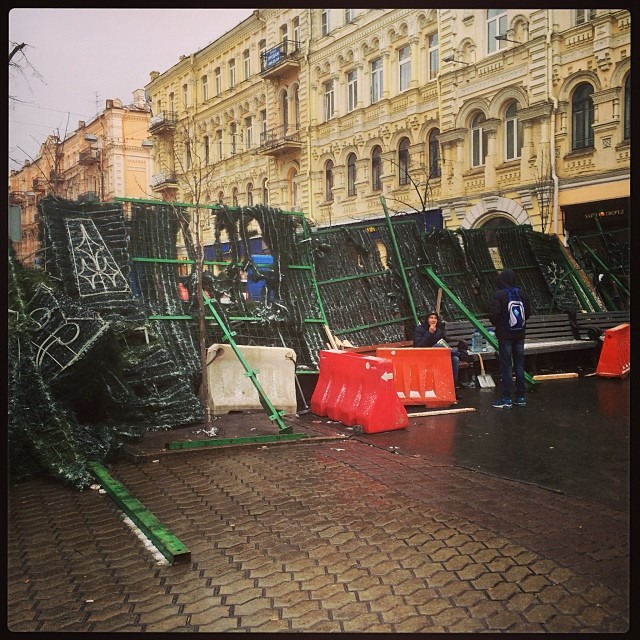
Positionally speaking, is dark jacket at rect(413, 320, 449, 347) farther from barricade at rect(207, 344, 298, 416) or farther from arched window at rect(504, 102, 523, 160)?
arched window at rect(504, 102, 523, 160)

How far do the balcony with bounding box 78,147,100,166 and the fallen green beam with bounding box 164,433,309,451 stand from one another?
11.0 metres

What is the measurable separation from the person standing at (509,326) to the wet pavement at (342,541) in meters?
2.13

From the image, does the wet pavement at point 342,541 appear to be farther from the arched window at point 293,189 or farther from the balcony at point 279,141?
the arched window at point 293,189

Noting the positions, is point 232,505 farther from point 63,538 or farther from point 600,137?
point 600,137

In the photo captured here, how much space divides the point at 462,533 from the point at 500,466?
1920 mm

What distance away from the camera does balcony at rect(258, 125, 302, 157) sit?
13656mm

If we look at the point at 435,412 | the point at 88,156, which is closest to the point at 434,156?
the point at 88,156

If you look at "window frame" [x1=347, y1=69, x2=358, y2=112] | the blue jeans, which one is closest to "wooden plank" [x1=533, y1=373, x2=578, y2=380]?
the blue jeans

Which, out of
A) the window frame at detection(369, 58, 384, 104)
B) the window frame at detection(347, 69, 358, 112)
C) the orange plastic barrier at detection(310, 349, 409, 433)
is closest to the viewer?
the orange plastic barrier at detection(310, 349, 409, 433)

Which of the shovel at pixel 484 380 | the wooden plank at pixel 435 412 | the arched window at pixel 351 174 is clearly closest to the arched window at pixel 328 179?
the arched window at pixel 351 174

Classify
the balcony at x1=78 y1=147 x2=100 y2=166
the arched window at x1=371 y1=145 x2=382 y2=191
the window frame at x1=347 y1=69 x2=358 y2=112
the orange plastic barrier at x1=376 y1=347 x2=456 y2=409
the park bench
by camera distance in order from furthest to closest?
the arched window at x1=371 y1=145 x2=382 y2=191 < the balcony at x1=78 y1=147 x2=100 y2=166 < the window frame at x1=347 y1=69 x2=358 y2=112 < the park bench < the orange plastic barrier at x1=376 y1=347 x2=456 y2=409

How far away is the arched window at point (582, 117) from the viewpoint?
16.7 m

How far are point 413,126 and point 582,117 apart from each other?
15.1 feet

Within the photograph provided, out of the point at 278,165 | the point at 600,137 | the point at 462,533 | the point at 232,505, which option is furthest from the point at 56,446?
the point at 600,137
